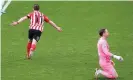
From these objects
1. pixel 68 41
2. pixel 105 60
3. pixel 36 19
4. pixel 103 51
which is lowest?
pixel 105 60

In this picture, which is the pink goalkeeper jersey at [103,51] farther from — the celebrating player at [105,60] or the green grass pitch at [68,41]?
the green grass pitch at [68,41]

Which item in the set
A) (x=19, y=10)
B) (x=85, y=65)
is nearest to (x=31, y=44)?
(x=85, y=65)

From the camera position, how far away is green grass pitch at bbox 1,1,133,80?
2048cm

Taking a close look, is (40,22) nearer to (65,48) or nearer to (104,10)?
(65,48)

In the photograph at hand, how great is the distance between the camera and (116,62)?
21.9 metres

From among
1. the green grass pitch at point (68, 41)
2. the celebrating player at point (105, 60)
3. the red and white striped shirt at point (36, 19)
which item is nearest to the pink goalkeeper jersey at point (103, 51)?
the celebrating player at point (105, 60)

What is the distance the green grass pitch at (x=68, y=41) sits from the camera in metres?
20.5

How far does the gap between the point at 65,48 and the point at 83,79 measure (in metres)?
4.93

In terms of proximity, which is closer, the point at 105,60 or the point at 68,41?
the point at 105,60

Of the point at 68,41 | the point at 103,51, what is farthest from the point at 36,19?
the point at 103,51

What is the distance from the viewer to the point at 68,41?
84.0 feet

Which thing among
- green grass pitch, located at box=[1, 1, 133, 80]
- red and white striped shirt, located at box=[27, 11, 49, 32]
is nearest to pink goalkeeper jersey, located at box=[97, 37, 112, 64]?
green grass pitch, located at box=[1, 1, 133, 80]

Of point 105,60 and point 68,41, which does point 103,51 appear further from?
point 68,41

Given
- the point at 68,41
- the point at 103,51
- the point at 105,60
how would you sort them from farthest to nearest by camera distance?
the point at 68,41, the point at 105,60, the point at 103,51
